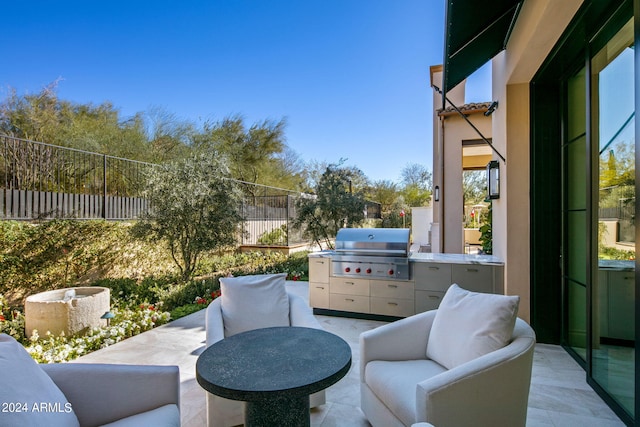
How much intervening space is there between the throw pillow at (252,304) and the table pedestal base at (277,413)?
39.0 inches

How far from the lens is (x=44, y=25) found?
786 cm

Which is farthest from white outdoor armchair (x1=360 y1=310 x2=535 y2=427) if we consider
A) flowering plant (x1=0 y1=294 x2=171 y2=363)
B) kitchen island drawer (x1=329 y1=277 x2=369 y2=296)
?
flowering plant (x1=0 y1=294 x2=171 y2=363)

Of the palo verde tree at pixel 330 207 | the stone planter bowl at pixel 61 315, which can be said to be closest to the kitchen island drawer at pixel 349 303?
the stone planter bowl at pixel 61 315

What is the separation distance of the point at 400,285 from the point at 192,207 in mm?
3677

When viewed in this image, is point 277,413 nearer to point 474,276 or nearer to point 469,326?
point 469,326

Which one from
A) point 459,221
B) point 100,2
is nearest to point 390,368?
point 459,221

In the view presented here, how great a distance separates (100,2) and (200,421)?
367 inches

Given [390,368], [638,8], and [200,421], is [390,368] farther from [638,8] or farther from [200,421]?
[638,8]

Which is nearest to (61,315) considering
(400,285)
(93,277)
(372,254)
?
(93,277)

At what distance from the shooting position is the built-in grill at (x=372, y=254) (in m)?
4.23

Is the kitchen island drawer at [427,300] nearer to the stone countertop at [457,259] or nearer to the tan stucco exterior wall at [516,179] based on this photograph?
the stone countertop at [457,259]

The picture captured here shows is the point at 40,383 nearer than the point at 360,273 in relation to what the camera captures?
Yes

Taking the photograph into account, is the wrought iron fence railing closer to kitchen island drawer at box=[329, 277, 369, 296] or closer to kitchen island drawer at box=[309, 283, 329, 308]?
kitchen island drawer at box=[309, 283, 329, 308]

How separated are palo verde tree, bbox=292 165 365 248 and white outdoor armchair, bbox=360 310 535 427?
5715 millimetres
